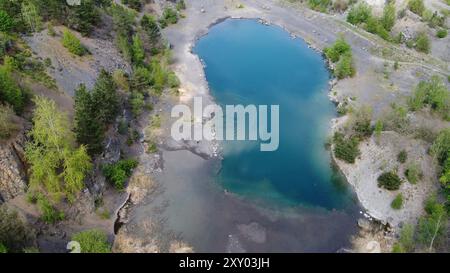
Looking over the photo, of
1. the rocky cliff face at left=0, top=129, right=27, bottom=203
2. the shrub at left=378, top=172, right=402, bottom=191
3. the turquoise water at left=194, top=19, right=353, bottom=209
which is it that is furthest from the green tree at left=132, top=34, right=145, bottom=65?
the shrub at left=378, top=172, right=402, bottom=191

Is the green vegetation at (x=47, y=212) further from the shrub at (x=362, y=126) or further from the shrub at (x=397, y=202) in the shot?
the shrub at (x=362, y=126)

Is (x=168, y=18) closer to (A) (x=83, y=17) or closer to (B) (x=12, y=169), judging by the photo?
(A) (x=83, y=17)

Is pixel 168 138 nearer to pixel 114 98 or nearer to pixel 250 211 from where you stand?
pixel 114 98

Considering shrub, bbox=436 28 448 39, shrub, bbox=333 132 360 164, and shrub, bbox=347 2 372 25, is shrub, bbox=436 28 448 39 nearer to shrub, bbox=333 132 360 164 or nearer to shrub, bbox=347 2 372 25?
shrub, bbox=347 2 372 25

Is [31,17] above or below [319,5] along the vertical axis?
above

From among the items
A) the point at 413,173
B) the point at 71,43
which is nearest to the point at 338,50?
the point at 413,173

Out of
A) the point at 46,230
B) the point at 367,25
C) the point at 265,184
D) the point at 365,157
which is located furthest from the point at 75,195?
→ the point at 367,25
